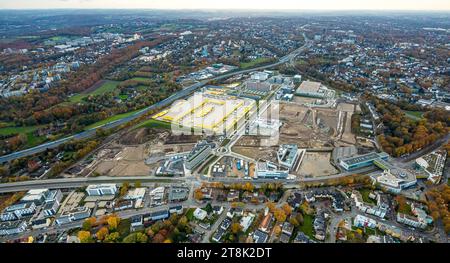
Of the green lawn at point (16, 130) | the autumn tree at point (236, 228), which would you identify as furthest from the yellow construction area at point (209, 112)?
the green lawn at point (16, 130)

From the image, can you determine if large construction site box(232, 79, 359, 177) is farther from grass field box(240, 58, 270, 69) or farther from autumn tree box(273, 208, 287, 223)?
grass field box(240, 58, 270, 69)

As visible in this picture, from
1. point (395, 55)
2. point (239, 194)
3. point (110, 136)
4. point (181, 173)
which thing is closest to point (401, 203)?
point (239, 194)

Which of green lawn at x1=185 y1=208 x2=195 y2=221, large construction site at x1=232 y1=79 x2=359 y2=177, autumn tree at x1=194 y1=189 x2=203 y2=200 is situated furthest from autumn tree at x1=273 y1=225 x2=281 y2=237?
large construction site at x1=232 y1=79 x2=359 y2=177

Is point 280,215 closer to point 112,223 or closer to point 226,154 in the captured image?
point 226,154

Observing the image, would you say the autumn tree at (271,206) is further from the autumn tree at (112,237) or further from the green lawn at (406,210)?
the autumn tree at (112,237)

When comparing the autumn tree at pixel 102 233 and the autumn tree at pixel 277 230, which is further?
the autumn tree at pixel 277 230
